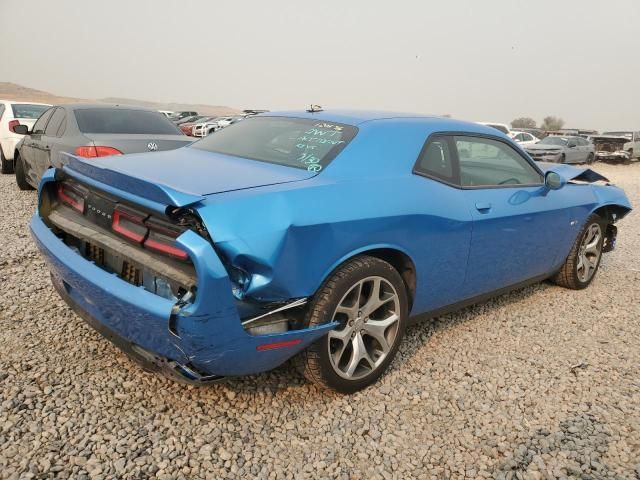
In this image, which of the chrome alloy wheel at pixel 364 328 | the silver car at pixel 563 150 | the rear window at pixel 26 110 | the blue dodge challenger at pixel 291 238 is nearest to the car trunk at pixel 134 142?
the blue dodge challenger at pixel 291 238

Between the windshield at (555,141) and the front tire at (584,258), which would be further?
the windshield at (555,141)

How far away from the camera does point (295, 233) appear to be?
2.15 meters

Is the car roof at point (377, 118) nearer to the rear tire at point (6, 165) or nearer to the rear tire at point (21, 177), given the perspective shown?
the rear tire at point (21, 177)

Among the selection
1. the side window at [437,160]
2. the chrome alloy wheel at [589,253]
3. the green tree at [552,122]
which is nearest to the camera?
the side window at [437,160]

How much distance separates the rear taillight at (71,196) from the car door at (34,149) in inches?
161

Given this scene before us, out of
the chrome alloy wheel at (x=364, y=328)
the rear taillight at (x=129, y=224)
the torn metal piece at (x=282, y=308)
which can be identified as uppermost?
the rear taillight at (x=129, y=224)

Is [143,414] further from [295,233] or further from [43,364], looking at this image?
[295,233]

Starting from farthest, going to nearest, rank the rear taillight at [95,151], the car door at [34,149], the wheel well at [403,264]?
the car door at [34,149]
the rear taillight at [95,151]
the wheel well at [403,264]

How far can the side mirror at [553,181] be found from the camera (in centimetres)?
373

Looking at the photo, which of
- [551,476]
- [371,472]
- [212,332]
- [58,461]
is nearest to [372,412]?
[371,472]

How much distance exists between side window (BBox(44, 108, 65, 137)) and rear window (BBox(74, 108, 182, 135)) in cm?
40

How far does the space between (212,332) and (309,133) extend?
1507 mm

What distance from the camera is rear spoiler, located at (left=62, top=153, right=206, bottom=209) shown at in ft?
6.59

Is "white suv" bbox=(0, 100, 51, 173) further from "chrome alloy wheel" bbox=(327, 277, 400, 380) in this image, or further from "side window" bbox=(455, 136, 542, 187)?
"chrome alloy wheel" bbox=(327, 277, 400, 380)
